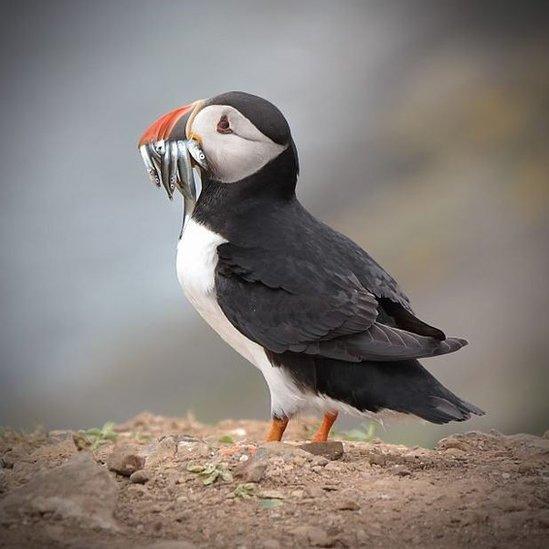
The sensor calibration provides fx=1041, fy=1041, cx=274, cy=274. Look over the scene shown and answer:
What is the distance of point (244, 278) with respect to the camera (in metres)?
4.77

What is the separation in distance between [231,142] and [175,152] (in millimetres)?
308

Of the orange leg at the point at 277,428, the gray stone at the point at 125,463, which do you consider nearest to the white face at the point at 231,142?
the orange leg at the point at 277,428

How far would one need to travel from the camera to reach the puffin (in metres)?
4.64

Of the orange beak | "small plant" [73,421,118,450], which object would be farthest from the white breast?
"small plant" [73,421,118,450]

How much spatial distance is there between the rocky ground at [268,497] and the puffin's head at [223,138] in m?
1.33

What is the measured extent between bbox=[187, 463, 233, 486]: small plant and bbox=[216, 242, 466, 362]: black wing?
605mm

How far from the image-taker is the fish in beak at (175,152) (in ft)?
16.6

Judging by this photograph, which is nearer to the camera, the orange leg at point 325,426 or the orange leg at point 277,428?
the orange leg at point 277,428

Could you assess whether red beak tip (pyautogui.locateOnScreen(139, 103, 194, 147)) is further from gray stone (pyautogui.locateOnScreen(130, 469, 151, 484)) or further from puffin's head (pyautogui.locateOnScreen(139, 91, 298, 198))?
gray stone (pyautogui.locateOnScreen(130, 469, 151, 484))

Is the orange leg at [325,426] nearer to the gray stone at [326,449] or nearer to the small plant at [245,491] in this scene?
the gray stone at [326,449]

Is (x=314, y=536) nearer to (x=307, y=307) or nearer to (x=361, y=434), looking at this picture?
(x=307, y=307)

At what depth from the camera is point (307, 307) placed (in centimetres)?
468

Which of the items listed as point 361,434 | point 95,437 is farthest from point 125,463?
point 361,434

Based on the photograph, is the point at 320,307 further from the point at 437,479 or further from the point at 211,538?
the point at 211,538
